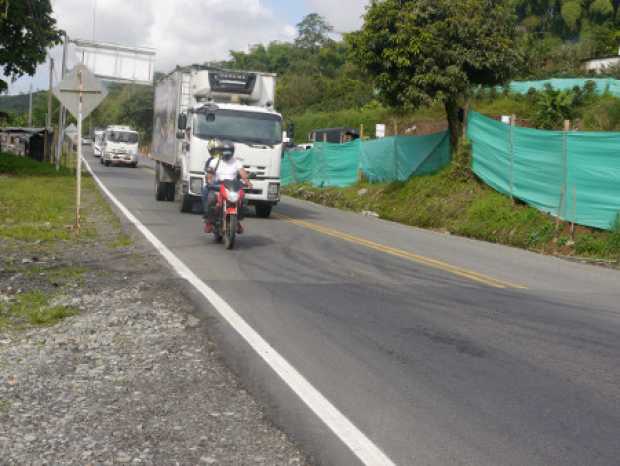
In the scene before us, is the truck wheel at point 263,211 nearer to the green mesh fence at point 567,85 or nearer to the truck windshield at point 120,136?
the green mesh fence at point 567,85

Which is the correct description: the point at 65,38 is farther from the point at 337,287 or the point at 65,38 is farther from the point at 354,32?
the point at 337,287

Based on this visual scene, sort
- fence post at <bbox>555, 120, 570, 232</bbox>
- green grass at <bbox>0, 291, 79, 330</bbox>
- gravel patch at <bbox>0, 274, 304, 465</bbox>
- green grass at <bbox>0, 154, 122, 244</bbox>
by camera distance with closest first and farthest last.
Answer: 1. gravel patch at <bbox>0, 274, 304, 465</bbox>
2. green grass at <bbox>0, 291, 79, 330</bbox>
3. green grass at <bbox>0, 154, 122, 244</bbox>
4. fence post at <bbox>555, 120, 570, 232</bbox>

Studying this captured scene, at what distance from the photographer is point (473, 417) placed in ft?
17.2

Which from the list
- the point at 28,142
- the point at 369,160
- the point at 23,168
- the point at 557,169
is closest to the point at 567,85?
the point at 369,160

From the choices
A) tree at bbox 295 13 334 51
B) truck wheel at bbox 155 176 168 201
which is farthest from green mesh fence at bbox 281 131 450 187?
tree at bbox 295 13 334 51

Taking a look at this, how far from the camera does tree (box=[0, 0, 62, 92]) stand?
34.4 meters

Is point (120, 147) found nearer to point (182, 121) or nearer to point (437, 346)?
point (182, 121)

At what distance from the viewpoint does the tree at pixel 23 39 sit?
3441cm

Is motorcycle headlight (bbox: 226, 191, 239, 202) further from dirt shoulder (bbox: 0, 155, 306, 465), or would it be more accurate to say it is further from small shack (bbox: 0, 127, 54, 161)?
Answer: small shack (bbox: 0, 127, 54, 161)

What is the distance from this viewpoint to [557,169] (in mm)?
16938

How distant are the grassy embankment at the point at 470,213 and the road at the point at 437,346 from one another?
1.31m

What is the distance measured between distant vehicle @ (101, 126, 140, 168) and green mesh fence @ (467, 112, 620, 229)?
34.5m

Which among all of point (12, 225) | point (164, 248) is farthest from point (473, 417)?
point (12, 225)

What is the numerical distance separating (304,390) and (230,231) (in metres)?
8.00
